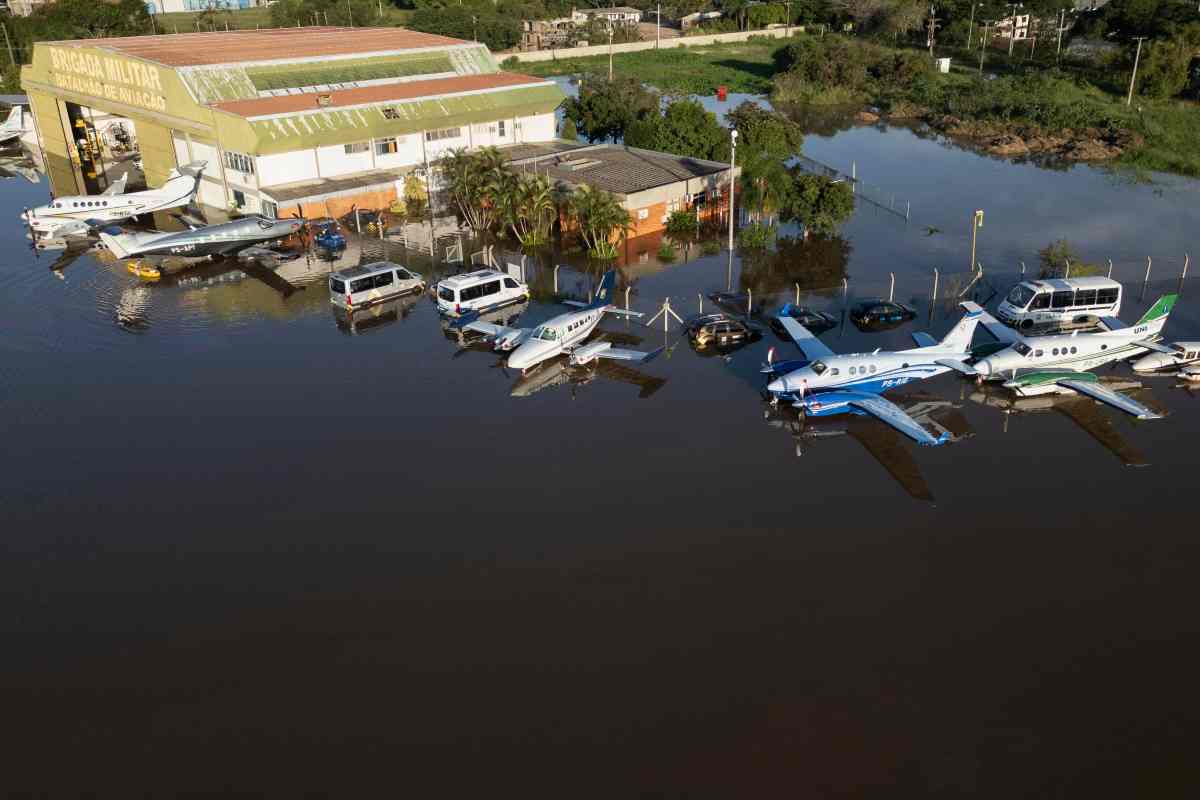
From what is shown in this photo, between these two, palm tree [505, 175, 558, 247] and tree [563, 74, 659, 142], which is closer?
palm tree [505, 175, 558, 247]

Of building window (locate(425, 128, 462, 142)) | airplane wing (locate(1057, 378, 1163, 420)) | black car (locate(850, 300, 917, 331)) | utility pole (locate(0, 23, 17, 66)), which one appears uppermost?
utility pole (locate(0, 23, 17, 66))

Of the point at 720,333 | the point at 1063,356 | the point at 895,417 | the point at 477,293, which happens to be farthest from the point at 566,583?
the point at 1063,356

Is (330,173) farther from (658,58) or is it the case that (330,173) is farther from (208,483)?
(658,58)

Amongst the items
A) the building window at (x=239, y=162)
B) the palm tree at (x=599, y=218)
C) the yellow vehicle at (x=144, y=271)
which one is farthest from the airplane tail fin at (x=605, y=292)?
the building window at (x=239, y=162)

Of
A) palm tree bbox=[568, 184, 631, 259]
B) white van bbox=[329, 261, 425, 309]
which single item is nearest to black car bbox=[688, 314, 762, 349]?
palm tree bbox=[568, 184, 631, 259]

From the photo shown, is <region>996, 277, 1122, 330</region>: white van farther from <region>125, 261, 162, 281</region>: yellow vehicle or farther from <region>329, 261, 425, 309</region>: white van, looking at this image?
<region>125, 261, 162, 281</region>: yellow vehicle

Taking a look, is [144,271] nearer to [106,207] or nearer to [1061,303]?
[106,207]

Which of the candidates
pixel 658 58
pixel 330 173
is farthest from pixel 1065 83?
pixel 330 173
